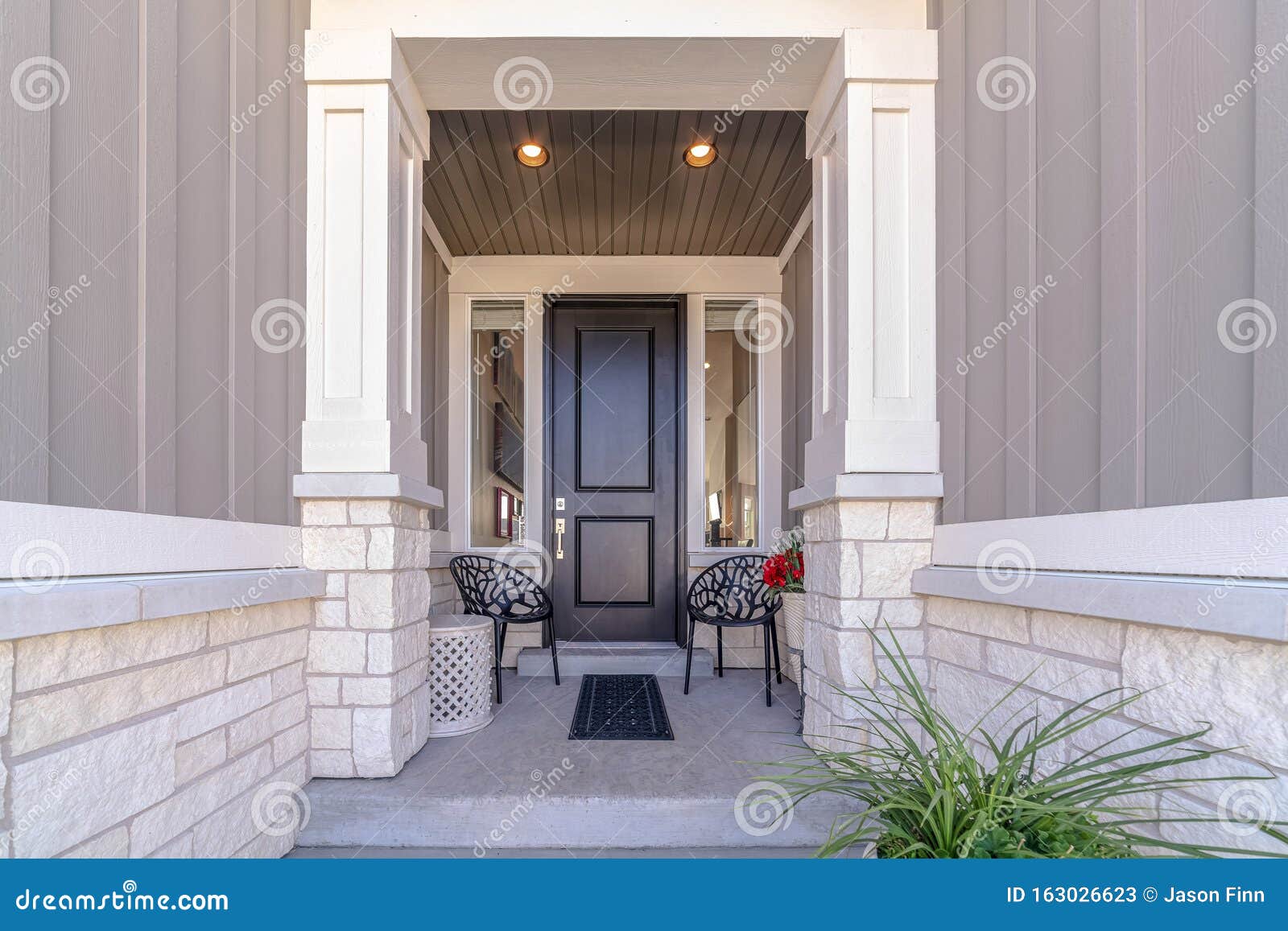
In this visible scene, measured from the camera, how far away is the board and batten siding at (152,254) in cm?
121

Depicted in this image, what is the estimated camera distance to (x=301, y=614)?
2137mm

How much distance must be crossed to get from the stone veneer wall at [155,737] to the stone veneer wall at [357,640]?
0.10 metres

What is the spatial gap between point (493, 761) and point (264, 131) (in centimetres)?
206

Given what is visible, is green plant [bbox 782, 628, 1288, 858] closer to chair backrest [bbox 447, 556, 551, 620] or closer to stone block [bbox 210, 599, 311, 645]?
stone block [bbox 210, 599, 311, 645]

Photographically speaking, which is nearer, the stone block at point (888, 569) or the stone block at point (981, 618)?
the stone block at point (981, 618)

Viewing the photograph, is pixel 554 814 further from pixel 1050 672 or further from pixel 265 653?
pixel 1050 672

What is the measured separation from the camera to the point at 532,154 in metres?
3.26

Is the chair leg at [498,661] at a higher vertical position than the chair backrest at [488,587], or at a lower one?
lower

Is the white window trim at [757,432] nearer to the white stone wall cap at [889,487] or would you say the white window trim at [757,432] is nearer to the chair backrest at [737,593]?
the chair backrest at [737,593]

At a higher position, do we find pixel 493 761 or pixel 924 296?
pixel 924 296

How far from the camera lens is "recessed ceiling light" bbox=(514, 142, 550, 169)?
3.19 metres

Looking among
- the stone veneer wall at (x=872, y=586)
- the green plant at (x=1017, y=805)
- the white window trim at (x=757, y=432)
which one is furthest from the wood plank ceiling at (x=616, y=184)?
the green plant at (x=1017, y=805)
